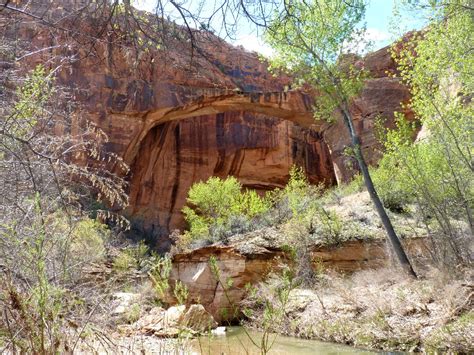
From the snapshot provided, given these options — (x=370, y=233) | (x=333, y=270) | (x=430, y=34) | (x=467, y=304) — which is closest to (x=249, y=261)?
(x=333, y=270)

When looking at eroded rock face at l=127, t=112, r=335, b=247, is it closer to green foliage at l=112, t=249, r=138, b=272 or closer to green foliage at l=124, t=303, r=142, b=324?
green foliage at l=112, t=249, r=138, b=272

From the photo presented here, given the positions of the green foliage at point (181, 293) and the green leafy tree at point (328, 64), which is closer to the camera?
the green foliage at point (181, 293)

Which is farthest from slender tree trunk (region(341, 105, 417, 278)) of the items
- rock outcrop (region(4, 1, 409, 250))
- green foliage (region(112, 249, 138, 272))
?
rock outcrop (region(4, 1, 409, 250))

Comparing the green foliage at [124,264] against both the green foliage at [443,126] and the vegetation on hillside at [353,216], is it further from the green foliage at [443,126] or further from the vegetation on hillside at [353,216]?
the green foliage at [443,126]

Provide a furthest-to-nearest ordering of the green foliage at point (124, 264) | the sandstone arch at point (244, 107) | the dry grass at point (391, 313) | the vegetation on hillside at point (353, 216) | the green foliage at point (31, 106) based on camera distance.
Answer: the sandstone arch at point (244, 107)
the dry grass at point (391, 313)
the green foliage at point (124, 264)
the vegetation on hillside at point (353, 216)
the green foliage at point (31, 106)

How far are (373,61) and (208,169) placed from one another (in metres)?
12.2

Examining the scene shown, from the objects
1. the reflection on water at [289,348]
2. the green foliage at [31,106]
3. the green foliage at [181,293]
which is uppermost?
the green foliage at [31,106]

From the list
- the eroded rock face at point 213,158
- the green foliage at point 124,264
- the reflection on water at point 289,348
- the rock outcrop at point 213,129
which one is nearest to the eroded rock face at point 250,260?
the green foliage at point 124,264

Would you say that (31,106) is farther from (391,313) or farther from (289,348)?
(391,313)

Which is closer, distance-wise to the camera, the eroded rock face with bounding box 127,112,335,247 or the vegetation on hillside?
the vegetation on hillside

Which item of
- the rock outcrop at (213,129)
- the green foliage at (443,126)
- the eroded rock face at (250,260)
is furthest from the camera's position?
the rock outcrop at (213,129)

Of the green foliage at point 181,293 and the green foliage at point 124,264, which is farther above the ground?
the green foliage at point 181,293

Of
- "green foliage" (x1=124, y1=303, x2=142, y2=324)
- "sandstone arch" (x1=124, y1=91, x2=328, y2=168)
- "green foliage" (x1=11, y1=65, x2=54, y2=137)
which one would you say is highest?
"sandstone arch" (x1=124, y1=91, x2=328, y2=168)

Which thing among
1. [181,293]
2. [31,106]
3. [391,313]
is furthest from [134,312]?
[391,313]
